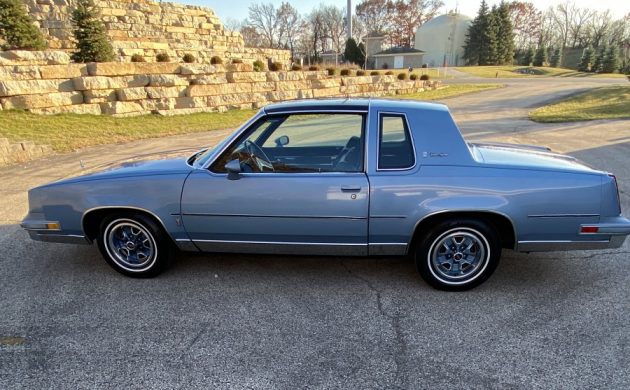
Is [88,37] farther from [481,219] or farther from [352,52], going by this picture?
[352,52]

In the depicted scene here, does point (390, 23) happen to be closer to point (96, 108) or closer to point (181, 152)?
point (96, 108)

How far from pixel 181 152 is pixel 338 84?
19.2 metres

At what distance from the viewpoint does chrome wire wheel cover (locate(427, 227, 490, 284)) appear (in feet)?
10.5

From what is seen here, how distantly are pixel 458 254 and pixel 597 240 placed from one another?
1063 millimetres

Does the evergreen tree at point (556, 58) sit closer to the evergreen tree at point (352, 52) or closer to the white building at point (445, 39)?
the white building at point (445, 39)

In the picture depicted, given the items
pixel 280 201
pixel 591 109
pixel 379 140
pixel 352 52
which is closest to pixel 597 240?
pixel 379 140

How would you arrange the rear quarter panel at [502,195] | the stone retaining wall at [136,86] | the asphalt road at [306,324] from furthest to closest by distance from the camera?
the stone retaining wall at [136,86]
the rear quarter panel at [502,195]
the asphalt road at [306,324]

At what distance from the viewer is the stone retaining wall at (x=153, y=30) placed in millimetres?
18516

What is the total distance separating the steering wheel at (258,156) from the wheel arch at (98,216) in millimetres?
959

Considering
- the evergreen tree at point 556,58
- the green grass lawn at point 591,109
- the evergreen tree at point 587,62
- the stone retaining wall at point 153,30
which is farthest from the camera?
the evergreen tree at point 556,58

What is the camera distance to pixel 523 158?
11.4 ft

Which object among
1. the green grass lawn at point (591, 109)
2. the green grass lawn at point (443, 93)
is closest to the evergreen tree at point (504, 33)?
the green grass lawn at point (443, 93)

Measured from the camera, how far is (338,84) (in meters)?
22.3

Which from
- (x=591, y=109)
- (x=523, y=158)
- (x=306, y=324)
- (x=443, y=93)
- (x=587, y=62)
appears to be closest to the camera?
(x=306, y=324)
